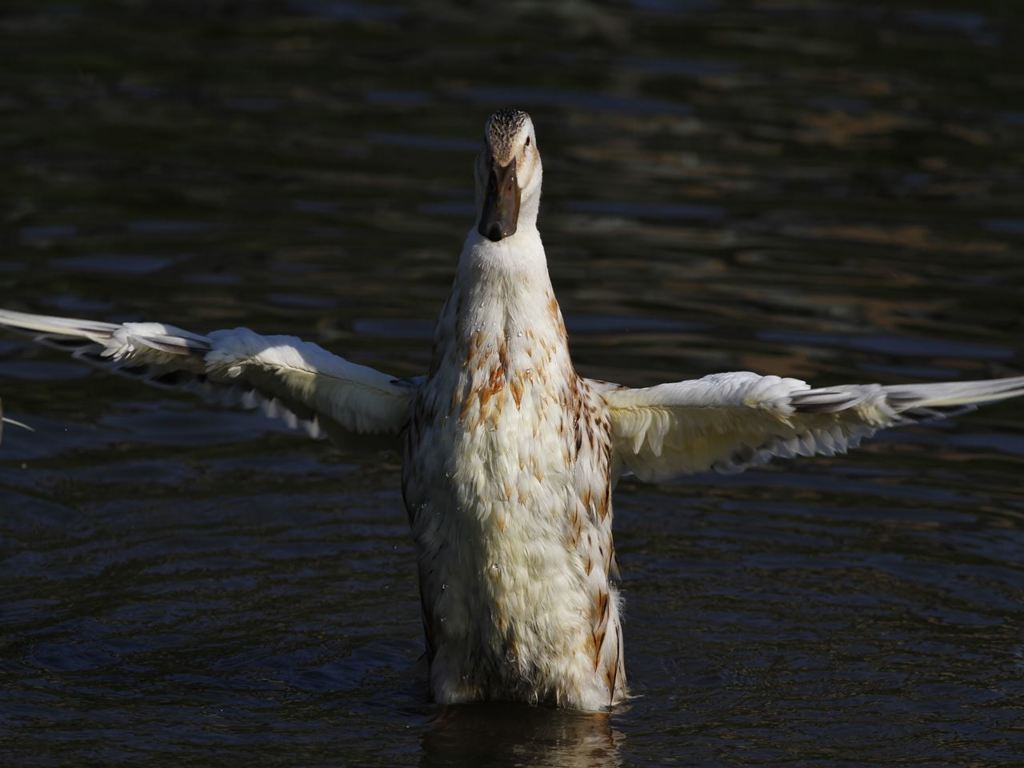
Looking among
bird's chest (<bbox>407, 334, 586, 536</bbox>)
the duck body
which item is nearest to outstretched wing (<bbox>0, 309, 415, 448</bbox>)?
the duck body

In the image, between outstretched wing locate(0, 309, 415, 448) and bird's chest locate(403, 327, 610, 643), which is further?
outstretched wing locate(0, 309, 415, 448)

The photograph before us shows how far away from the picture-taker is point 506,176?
720 cm

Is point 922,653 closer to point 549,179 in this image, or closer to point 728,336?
point 728,336

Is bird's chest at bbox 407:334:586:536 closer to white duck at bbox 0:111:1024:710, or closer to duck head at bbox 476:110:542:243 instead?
white duck at bbox 0:111:1024:710

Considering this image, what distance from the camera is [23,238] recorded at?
1299cm

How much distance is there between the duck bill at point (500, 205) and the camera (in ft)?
23.5

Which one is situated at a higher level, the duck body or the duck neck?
the duck neck

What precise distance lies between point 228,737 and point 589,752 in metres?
1.33

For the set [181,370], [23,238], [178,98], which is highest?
[178,98]

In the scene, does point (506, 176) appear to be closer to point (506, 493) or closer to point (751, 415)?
point (506, 493)

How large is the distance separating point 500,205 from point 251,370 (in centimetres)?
140

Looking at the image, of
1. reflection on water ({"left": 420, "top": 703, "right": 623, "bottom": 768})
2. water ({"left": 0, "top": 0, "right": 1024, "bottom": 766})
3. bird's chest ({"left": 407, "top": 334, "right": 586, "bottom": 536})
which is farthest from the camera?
water ({"left": 0, "top": 0, "right": 1024, "bottom": 766})

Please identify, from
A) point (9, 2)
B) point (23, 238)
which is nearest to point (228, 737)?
point (23, 238)

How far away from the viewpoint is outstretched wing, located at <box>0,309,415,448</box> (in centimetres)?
763
